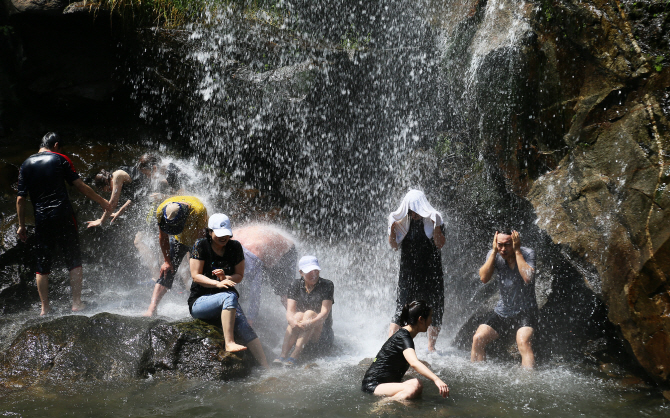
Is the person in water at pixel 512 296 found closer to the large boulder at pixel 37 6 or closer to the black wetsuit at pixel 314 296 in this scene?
the black wetsuit at pixel 314 296

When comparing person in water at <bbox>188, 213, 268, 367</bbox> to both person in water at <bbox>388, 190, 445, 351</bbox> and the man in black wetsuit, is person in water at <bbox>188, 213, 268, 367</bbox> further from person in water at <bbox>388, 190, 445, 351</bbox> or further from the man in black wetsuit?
the man in black wetsuit

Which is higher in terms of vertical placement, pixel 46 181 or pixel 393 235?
pixel 46 181

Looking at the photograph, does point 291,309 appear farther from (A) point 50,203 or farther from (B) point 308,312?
(A) point 50,203

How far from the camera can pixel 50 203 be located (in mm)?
5961

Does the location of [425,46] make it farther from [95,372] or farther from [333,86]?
[95,372]

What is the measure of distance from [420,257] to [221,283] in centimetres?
209

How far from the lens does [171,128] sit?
33.0ft

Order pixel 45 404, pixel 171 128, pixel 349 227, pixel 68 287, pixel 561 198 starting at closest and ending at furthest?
pixel 45 404 < pixel 561 198 < pixel 68 287 < pixel 349 227 < pixel 171 128

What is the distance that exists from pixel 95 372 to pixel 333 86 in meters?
6.38

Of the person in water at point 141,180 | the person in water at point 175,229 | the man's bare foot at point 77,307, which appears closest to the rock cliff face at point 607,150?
the person in water at point 175,229

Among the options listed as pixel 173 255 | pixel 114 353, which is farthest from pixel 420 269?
pixel 114 353

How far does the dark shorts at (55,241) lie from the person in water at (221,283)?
1942 millimetres

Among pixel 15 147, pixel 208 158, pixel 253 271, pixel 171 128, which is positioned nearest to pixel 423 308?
pixel 253 271

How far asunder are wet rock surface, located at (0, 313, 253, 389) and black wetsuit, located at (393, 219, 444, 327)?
183 centimetres
